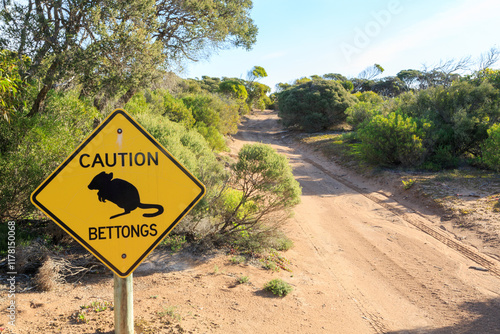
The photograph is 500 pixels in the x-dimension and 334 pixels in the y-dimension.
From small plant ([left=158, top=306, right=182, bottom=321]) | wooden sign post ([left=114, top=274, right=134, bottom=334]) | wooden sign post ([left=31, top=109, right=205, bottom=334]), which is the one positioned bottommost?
small plant ([left=158, top=306, right=182, bottom=321])

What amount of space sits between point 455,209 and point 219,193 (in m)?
6.92

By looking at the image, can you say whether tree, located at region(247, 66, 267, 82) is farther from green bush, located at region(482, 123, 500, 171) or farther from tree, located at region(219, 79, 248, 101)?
green bush, located at region(482, 123, 500, 171)

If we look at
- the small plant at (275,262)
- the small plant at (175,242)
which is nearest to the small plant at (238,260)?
the small plant at (275,262)

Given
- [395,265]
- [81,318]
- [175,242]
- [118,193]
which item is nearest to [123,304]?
[118,193]

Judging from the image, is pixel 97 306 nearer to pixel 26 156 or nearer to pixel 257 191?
pixel 26 156

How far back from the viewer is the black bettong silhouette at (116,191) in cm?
236

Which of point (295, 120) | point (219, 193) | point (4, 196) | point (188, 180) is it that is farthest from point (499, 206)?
point (295, 120)

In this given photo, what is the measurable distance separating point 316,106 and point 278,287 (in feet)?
82.4

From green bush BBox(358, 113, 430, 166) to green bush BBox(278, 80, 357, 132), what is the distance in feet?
44.2

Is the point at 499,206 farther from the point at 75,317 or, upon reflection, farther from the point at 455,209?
the point at 75,317

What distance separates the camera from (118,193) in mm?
2348

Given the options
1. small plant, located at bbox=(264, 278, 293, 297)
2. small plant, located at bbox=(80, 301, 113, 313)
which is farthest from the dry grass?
small plant, located at bbox=(264, 278, 293, 297)

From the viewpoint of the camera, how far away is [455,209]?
944 cm

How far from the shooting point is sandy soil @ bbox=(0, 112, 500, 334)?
391 cm
